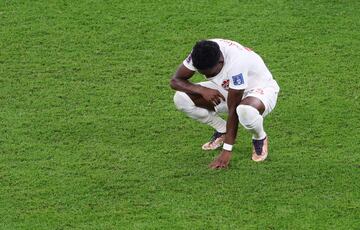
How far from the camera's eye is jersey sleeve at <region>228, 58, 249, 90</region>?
8672 millimetres

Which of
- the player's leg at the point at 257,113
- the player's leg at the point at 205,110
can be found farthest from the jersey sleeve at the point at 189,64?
the player's leg at the point at 257,113

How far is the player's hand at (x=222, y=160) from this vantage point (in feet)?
29.2

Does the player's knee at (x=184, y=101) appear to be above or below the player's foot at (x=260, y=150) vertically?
above

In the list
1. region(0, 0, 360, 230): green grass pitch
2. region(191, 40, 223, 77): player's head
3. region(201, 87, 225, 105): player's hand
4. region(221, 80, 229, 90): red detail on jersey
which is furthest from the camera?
region(201, 87, 225, 105): player's hand

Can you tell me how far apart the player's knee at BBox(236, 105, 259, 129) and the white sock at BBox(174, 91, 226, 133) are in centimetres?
59

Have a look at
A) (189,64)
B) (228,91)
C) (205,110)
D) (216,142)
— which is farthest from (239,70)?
(216,142)

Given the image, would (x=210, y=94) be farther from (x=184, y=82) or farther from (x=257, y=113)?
(x=257, y=113)

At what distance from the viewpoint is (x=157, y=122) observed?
10.0 meters

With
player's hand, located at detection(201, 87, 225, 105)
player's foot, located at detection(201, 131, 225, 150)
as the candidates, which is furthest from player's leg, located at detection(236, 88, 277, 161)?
player's foot, located at detection(201, 131, 225, 150)

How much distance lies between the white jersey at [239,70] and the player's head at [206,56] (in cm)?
17

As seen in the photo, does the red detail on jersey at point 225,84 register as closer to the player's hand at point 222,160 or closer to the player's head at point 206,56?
the player's head at point 206,56

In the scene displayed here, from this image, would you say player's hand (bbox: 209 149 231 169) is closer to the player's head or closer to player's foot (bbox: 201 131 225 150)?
player's foot (bbox: 201 131 225 150)

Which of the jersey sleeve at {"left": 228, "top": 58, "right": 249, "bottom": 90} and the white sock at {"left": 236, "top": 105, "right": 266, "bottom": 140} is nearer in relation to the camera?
the jersey sleeve at {"left": 228, "top": 58, "right": 249, "bottom": 90}

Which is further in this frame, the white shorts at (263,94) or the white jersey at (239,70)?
the white shorts at (263,94)
